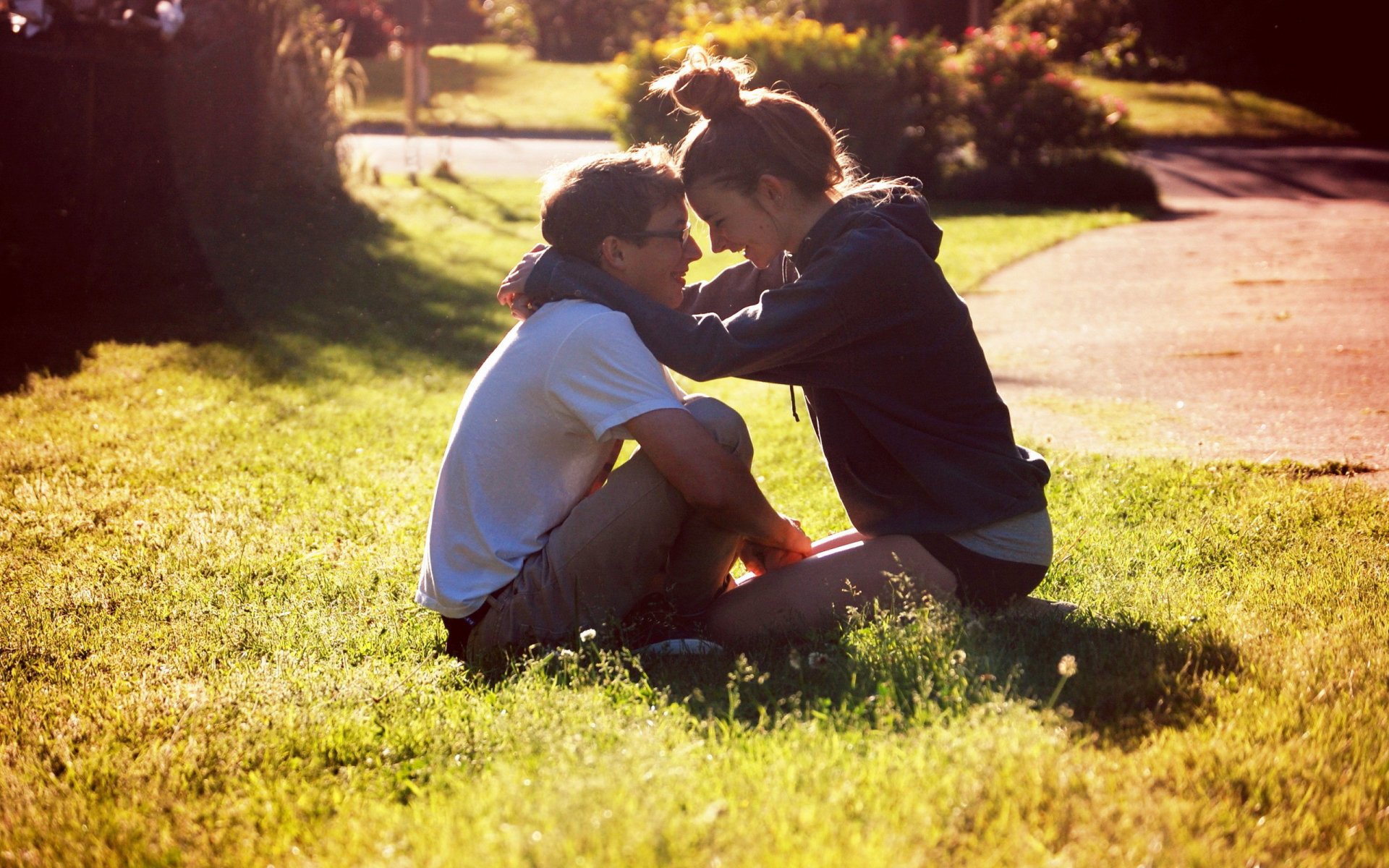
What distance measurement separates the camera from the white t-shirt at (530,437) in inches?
122

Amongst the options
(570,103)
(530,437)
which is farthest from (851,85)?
(530,437)

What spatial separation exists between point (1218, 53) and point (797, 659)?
2877 centimetres

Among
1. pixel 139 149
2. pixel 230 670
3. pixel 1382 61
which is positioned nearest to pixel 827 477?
pixel 230 670

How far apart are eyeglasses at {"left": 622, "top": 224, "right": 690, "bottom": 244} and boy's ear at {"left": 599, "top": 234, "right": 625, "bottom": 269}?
0.03m

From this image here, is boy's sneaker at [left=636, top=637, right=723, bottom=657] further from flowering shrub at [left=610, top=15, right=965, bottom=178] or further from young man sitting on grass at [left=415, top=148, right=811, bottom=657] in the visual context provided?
flowering shrub at [left=610, top=15, right=965, bottom=178]

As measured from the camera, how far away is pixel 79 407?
6289 millimetres

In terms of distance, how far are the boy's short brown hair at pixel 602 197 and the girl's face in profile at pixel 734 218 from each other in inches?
2.9

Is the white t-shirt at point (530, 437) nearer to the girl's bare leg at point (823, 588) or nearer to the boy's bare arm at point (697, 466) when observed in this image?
the boy's bare arm at point (697, 466)

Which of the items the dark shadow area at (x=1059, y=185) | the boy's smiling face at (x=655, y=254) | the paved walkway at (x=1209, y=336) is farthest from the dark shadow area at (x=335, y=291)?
the dark shadow area at (x=1059, y=185)

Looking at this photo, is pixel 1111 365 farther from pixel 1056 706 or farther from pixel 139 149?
pixel 139 149

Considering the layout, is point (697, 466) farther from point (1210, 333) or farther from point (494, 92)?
point (494, 92)

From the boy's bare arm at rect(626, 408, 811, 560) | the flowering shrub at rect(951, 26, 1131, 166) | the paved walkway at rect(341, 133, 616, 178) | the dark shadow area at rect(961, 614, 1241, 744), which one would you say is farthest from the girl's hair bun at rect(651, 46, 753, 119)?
the flowering shrub at rect(951, 26, 1131, 166)

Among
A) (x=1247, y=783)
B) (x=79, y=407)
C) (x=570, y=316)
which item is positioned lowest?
(x=79, y=407)

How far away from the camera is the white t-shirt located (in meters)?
3.10
